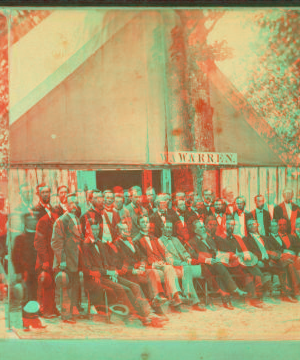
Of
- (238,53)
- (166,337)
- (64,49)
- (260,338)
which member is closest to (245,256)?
(260,338)

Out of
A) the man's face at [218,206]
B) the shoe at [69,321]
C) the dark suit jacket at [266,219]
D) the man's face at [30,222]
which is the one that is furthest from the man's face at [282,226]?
the man's face at [30,222]

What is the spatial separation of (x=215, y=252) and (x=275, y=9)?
2887 mm

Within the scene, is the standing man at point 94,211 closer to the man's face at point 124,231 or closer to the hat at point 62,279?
the man's face at point 124,231

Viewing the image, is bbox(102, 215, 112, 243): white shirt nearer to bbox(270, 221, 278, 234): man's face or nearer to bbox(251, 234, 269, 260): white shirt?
bbox(251, 234, 269, 260): white shirt

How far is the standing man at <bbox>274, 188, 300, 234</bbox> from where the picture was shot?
187 inches

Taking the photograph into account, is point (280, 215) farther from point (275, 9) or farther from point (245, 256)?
point (275, 9)

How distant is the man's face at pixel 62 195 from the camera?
4.70 meters

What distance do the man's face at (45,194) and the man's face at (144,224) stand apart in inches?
43.9

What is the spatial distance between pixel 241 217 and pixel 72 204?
1989mm

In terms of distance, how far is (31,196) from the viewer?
468 centimetres

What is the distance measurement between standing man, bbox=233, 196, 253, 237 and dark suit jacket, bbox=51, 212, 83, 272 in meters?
1.83

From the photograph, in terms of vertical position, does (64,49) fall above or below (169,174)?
above

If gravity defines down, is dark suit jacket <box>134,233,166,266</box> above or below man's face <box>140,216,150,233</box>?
below

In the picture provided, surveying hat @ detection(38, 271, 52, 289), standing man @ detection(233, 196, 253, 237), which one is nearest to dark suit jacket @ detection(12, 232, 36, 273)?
hat @ detection(38, 271, 52, 289)
